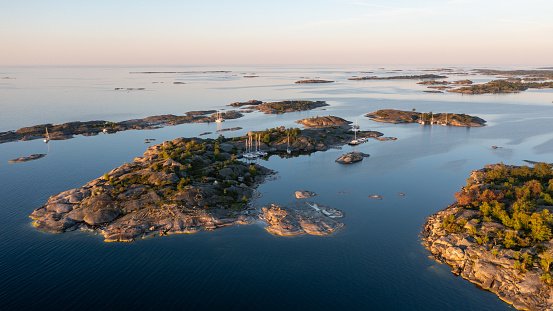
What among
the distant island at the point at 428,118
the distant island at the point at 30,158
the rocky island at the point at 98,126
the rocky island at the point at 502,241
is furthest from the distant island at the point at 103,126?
the rocky island at the point at 502,241

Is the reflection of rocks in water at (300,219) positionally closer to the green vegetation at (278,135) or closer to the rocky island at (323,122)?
the green vegetation at (278,135)

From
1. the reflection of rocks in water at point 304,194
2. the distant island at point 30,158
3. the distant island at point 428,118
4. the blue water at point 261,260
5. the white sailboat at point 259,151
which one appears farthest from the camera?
the distant island at point 428,118

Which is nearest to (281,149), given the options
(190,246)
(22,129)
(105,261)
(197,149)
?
(197,149)

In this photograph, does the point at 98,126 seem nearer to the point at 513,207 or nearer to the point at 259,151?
the point at 259,151

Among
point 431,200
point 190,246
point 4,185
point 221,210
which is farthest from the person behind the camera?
point 4,185


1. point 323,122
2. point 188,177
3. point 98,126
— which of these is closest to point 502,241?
point 188,177

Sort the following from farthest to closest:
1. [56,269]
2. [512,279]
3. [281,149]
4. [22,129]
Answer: [22,129] → [281,149] → [56,269] → [512,279]

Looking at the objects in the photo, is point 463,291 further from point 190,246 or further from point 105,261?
point 105,261
